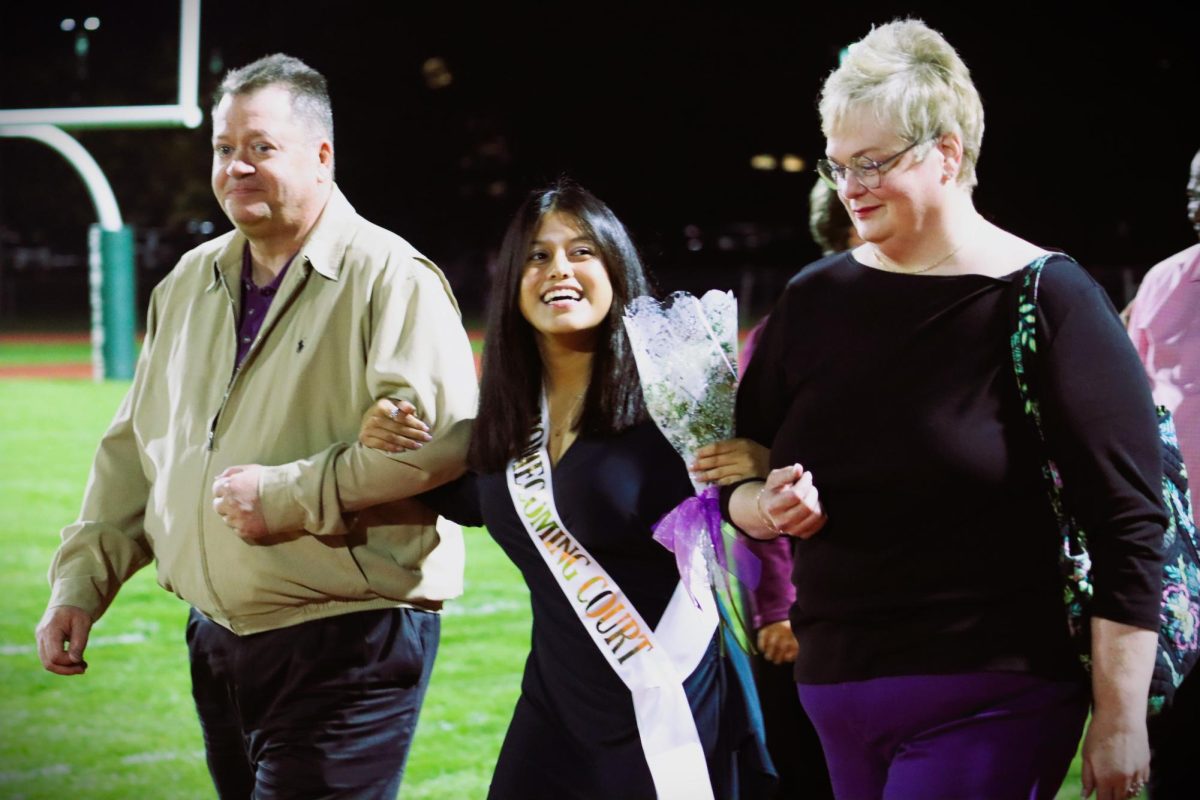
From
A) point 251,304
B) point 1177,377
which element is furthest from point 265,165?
point 1177,377

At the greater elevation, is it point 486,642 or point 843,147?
point 843,147

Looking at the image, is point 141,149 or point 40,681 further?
point 141,149

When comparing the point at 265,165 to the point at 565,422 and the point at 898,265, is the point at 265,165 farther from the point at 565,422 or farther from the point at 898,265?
the point at 898,265

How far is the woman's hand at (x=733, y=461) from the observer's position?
8.13 feet

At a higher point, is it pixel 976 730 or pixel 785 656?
pixel 976 730

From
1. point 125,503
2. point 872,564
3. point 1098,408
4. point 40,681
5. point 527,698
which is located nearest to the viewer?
point 1098,408

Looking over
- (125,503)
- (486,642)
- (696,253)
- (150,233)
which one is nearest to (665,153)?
(696,253)

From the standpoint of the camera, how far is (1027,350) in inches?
83.0

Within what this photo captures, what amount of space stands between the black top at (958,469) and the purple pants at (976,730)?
0.03 meters

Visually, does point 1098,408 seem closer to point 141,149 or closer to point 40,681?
point 40,681

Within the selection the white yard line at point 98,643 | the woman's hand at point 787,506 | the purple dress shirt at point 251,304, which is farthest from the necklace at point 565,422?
the white yard line at point 98,643

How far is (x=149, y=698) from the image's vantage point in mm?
5840

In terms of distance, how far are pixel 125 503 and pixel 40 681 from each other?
10.4 feet

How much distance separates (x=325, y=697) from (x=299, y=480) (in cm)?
46
